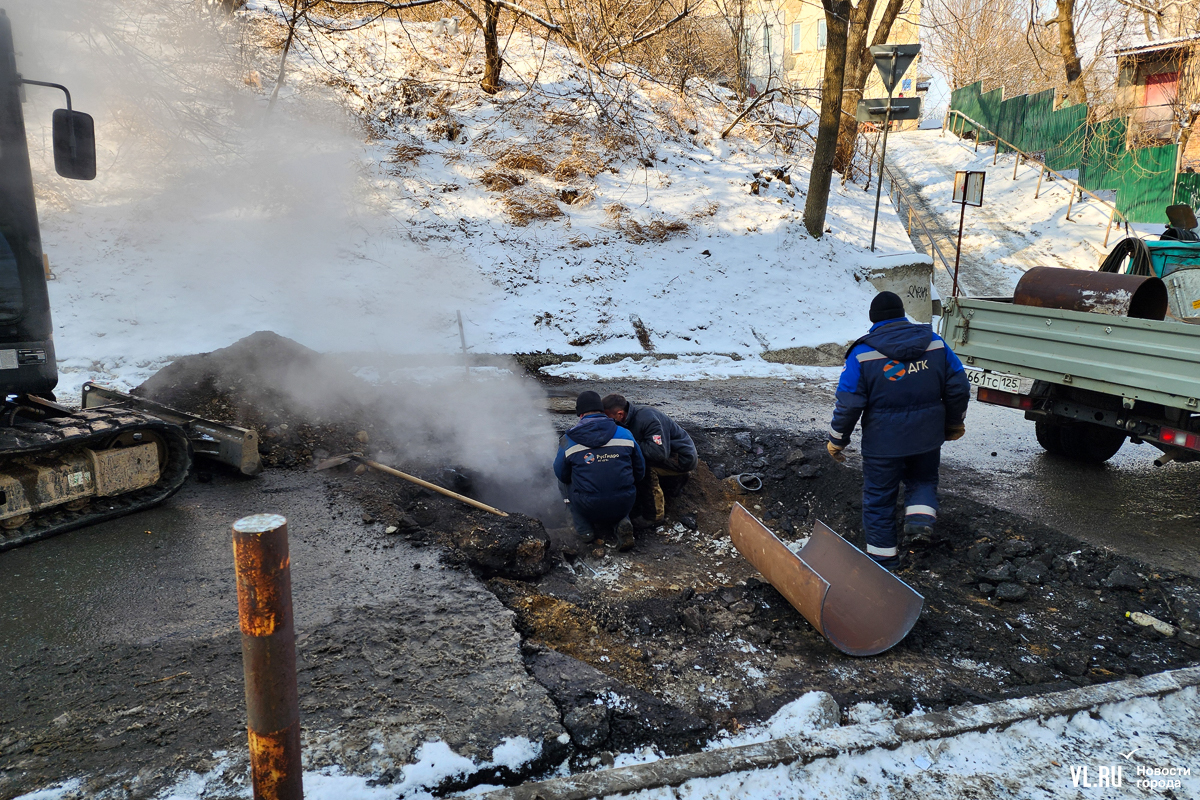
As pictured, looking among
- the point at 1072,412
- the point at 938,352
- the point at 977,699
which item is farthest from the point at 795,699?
the point at 1072,412

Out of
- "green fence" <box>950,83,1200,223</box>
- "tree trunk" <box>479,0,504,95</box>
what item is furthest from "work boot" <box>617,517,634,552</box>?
"green fence" <box>950,83,1200,223</box>

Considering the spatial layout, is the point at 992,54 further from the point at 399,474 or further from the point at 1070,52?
the point at 399,474

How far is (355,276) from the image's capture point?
40.4 feet

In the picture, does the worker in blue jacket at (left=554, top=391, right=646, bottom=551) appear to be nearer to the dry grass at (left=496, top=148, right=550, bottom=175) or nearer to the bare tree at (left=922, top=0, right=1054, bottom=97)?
the dry grass at (left=496, top=148, right=550, bottom=175)

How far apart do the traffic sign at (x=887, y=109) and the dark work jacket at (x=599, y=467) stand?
10650mm

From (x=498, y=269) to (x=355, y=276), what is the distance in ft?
8.15

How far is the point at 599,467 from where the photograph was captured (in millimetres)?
5320

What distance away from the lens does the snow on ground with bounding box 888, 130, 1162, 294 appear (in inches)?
779

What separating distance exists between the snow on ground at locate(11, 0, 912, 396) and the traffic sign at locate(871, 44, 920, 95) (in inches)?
133

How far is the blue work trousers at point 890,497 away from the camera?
482 centimetres

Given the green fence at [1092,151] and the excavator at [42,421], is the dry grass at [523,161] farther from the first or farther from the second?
the green fence at [1092,151]

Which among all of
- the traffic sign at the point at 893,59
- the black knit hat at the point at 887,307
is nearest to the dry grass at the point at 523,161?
the traffic sign at the point at 893,59

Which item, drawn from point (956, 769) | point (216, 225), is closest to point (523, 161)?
point (216, 225)

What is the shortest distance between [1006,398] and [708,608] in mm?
3891
